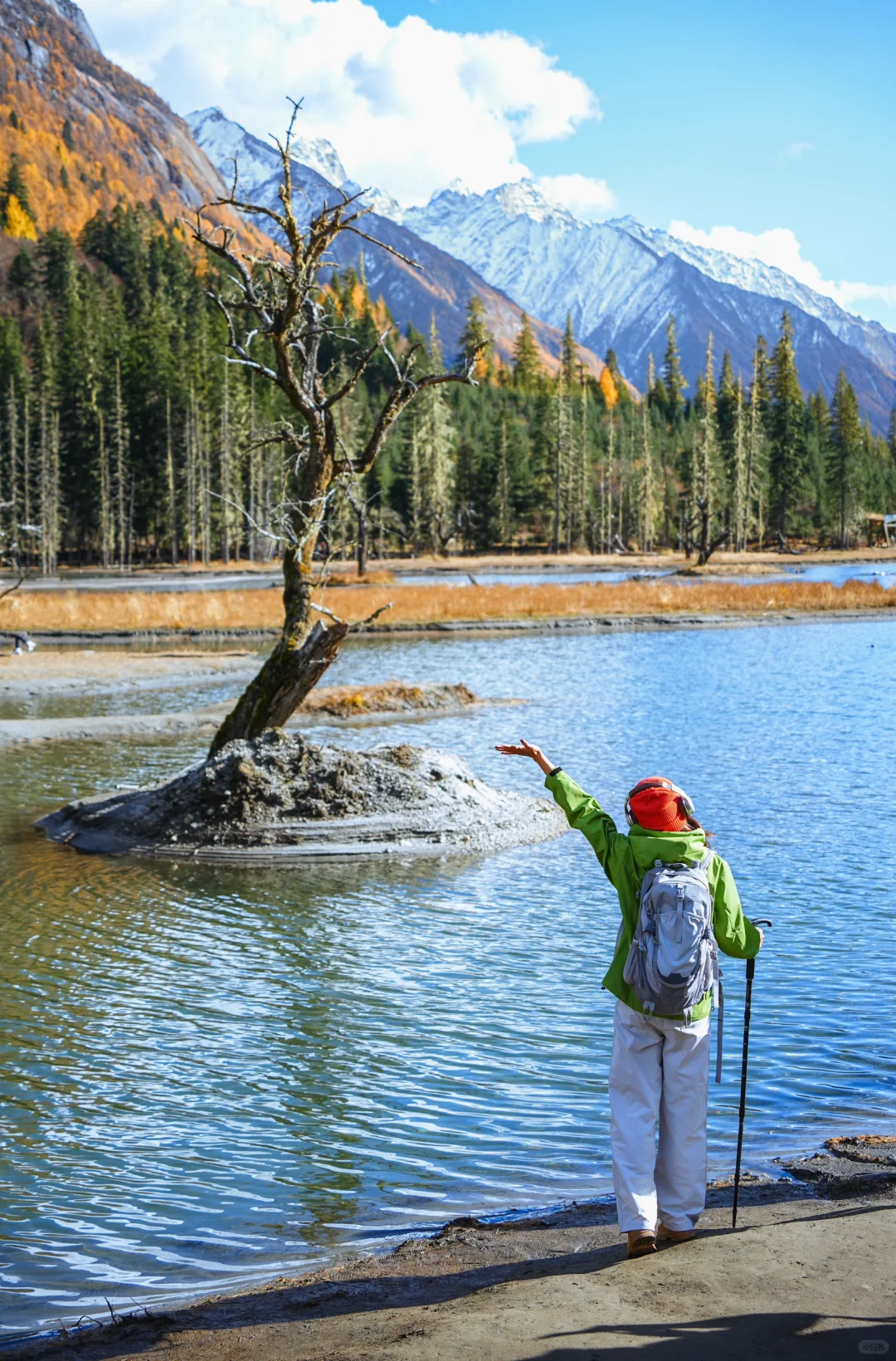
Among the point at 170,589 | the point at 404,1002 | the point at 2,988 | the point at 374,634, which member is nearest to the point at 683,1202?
the point at 404,1002

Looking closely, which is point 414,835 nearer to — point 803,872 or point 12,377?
point 803,872

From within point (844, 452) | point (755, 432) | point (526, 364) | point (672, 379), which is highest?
point (526, 364)

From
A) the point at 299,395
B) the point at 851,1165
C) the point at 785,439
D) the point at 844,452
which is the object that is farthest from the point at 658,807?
the point at 785,439

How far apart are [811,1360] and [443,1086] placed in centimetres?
430

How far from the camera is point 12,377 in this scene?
326 ft

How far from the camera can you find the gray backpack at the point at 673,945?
5141 millimetres

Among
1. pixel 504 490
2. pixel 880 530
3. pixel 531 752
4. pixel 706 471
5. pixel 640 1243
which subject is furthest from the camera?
pixel 880 530

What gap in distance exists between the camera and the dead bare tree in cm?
1554

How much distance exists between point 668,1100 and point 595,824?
114cm

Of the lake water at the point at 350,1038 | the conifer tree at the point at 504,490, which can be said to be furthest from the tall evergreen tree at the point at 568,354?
the lake water at the point at 350,1038

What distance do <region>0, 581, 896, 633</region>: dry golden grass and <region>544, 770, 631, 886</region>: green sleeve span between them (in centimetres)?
3874

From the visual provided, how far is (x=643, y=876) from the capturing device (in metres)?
5.40

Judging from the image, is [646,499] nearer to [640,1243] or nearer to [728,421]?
[728,421]

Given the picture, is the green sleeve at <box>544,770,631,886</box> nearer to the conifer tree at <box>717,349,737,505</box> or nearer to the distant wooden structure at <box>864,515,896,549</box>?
the conifer tree at <box>717,349,737,505</box>
